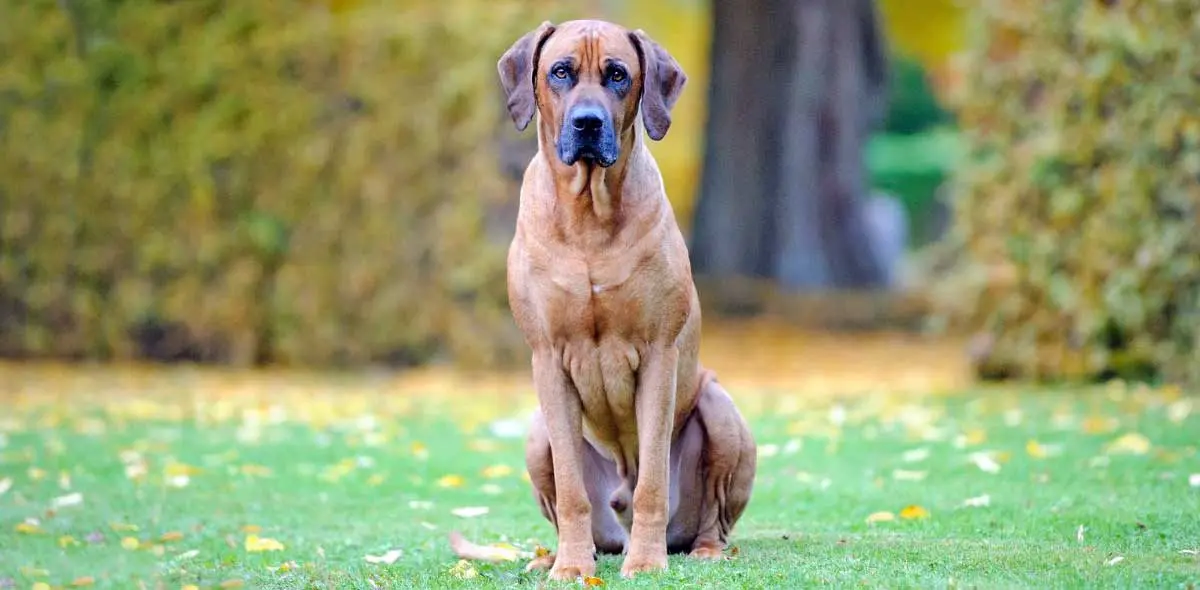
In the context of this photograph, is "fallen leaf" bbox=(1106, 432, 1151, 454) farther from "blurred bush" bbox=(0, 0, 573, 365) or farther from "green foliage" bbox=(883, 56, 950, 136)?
"green foliage" bbox=(883, 56, 950, 136)

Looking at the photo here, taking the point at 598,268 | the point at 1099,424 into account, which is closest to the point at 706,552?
the point at 598,268

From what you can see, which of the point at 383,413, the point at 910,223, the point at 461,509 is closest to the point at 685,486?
the point at 461,509

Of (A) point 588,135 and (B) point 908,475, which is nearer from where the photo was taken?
(A) point 588,135

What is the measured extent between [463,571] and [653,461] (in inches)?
30.7

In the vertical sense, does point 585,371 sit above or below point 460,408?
above

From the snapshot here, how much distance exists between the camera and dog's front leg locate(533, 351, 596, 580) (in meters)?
5.10

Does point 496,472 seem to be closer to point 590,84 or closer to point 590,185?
point 590,185

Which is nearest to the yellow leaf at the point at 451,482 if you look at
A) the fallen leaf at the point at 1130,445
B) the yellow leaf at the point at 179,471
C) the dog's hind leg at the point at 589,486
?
the yellow leaf at the point at 179,471

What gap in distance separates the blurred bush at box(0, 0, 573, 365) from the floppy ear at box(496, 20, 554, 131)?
7.67m

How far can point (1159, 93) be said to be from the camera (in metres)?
10.1

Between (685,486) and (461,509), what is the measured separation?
1.73m

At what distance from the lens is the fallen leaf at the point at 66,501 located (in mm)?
7047

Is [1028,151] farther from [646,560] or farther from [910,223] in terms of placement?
[910,223]

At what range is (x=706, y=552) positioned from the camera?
17.8 ft
